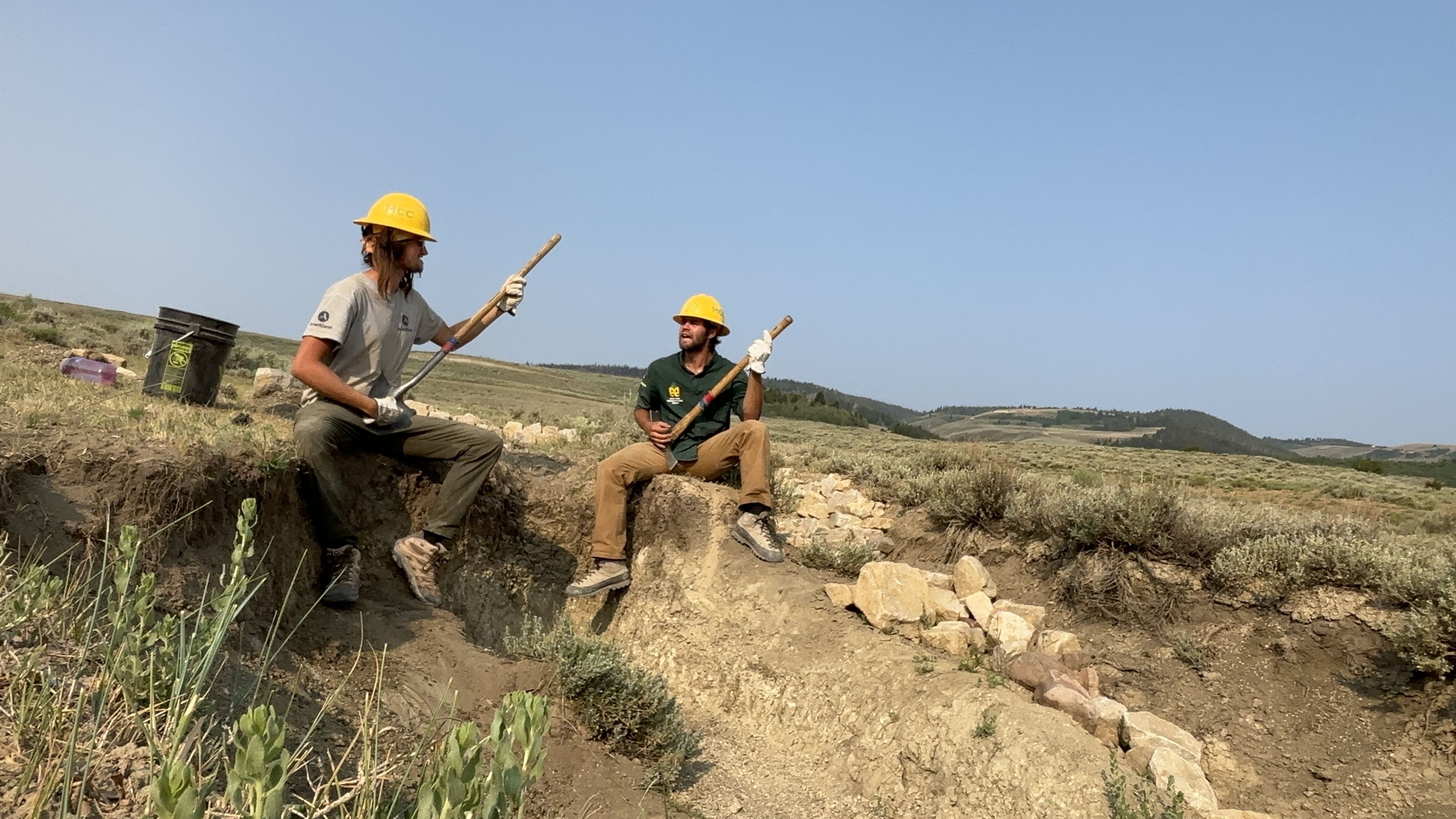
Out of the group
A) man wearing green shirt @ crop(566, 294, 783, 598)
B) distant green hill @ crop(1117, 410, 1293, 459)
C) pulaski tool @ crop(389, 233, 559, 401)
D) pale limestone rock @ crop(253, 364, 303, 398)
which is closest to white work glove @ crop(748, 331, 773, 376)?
man wearing green shirt @ crop(566, 294, 783, 598)

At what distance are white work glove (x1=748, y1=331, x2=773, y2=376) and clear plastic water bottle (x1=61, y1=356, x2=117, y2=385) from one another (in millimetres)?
6659

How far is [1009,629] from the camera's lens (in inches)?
210

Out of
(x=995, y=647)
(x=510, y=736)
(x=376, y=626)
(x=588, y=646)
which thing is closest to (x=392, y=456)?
(x=376, y=626)

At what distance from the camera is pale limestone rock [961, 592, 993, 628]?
5.54 metres

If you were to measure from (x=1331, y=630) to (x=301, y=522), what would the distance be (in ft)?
20.7

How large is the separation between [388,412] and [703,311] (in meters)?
2.75

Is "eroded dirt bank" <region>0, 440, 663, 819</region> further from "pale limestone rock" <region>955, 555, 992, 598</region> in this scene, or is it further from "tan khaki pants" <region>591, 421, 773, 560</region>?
"pale limestone rock" <region>955, 555, 992, 598</region>

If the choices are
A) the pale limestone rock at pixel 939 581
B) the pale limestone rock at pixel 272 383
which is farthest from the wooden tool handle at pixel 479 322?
the pale limestone rock at pixel 272 383

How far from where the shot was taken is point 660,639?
6.12 m

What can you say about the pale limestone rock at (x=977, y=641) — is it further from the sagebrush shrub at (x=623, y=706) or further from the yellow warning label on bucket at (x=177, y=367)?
the yellow warning label on bucket at (x=177, y=367)

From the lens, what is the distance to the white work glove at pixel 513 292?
19.4ft

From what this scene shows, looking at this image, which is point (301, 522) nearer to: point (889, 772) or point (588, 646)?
point (588, 646)

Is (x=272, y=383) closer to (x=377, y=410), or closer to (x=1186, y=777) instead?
(x=377, y=410)

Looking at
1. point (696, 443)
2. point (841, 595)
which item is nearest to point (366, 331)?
point (696, 443)
